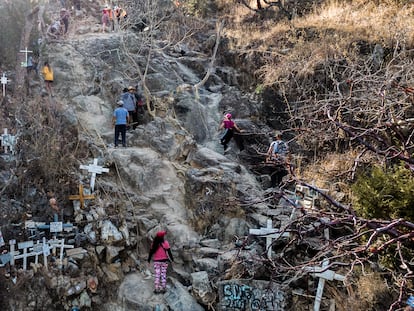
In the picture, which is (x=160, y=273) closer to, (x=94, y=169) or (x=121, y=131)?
(x=94, y=169)

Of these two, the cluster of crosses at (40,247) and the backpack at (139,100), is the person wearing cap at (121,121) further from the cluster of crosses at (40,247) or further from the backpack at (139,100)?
the cluster of crosses at (40,247)

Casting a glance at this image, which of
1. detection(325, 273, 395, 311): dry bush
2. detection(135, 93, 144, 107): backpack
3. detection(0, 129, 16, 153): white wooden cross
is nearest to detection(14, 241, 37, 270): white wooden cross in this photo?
detection(0, 129, 16, 153): white wooden cross

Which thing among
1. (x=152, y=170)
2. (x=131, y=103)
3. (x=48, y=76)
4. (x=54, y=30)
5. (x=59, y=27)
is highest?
(x=59, y=27)

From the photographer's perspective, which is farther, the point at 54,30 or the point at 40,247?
→ the point at 54,30

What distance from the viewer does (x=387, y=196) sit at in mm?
6578

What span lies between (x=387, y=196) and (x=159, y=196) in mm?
5206

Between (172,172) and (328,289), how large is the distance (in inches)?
192

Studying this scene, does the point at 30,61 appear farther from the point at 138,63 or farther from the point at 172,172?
the point at 172,172

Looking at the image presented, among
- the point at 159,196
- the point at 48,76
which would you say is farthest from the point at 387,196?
the point at 48,76

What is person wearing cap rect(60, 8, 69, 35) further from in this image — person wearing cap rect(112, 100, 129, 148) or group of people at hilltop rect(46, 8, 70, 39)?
person wearing cap rect(112, 100, 129, 148)

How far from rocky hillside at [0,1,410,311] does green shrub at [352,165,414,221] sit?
0.39 m

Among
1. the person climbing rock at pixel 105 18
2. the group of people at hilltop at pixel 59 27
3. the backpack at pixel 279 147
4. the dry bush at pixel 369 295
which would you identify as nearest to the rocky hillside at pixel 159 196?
the dry bush at pixel 369 295

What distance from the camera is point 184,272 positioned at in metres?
8.15

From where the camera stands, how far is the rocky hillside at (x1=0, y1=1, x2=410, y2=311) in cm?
715
